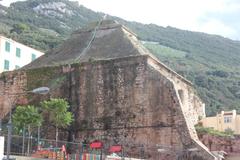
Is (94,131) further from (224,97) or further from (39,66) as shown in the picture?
(224,97)

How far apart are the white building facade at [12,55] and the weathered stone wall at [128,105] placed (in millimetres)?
9687

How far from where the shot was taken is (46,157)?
24.1m

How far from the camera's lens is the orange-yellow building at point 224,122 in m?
42.2

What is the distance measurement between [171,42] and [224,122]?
7646cm

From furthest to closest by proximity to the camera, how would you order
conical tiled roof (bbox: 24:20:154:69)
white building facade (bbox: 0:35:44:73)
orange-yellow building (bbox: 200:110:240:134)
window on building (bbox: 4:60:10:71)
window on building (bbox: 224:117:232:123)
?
1. window on building (bbox: 4:60:10:71)
2. white building facade (bbox: 0:35:44:73)
3. window on building (bbox: 224:117:232:123)
4. orange-yellow building (bbox: 200:110:240:134)
5. conical tiled roof (bbox: 24:20:154:69)

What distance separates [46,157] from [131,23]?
10115cm

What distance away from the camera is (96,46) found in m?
37.3

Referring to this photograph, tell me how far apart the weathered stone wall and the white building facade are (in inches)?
381

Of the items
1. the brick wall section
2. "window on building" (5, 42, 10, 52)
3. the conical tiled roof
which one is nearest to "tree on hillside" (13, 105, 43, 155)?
the brick wall section

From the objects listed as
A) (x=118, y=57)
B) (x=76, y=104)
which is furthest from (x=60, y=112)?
(x=118, y=57)

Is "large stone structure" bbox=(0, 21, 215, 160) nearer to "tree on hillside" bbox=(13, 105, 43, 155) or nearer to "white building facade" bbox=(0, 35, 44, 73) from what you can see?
"tree on hillside" bbox=(13, 105, 43, 155)

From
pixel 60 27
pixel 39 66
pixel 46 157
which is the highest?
pixel 60 27

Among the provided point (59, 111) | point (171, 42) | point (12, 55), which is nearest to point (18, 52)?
point (12, 55)

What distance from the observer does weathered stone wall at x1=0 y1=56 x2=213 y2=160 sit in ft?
103
